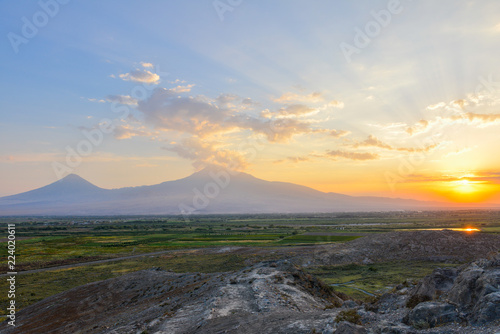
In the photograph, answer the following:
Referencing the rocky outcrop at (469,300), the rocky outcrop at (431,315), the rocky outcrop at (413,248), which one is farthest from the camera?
the rocky outcrop at (413,248)

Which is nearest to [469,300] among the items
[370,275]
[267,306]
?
[267,306]

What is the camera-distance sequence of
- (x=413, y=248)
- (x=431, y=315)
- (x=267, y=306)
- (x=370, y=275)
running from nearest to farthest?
(x=431, y=315) → (x=267, y=306) → (x=370, y=275) → (x=413, y=248)

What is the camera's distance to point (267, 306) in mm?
19656

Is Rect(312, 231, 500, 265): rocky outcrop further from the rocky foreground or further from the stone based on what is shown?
the stone

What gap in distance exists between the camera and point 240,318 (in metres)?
17.6

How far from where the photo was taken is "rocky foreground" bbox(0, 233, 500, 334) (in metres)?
12.0

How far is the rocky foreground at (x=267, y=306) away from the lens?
12.0 metres

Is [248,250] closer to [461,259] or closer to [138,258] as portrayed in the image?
[138,258]

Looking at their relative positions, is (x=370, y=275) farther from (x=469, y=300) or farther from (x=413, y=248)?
(x=469, y=300)

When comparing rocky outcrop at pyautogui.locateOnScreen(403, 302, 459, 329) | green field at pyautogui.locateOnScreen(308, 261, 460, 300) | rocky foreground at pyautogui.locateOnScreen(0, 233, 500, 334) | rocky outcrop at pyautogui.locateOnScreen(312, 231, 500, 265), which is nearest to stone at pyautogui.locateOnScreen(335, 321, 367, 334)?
rocky foreground at pyautogui.locateOnScreen(0, 233, 500, 334)

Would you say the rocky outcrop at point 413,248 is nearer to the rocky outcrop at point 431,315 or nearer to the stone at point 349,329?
the rocky outcrop at point 431,315

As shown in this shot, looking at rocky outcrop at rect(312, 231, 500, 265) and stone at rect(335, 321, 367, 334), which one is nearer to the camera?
stone at rect(335, 321, 367, 334)

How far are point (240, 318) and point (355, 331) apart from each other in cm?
826

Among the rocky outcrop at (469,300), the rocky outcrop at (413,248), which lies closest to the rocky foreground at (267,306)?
the rocky outcrop at (469,300)
